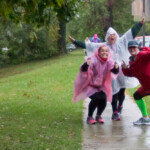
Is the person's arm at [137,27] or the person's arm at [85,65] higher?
the person's arm at [137,27]

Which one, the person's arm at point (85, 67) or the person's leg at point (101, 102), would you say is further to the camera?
the person's leg at point (101, 102)

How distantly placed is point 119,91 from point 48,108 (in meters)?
2.05

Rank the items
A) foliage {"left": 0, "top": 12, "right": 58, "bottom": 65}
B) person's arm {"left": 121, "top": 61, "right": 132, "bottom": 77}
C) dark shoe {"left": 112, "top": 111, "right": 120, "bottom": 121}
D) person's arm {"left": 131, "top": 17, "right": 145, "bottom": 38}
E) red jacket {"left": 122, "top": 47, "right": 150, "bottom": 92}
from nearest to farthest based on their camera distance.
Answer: red jacket {"left": 122, "top": 47, "right": 150, "bottom": 92} → person's arm {"left": 121, "top": 61, "right": 132, "bottom": 77} → person's arm {"left": 131, "top": 17, "right": 145, "bottom": 38} → dark shoe {"left": 112, "top": 111, "right": 120, "bottom": 121} → foliage {"left": 0, "top": 12, "right": 58, "bottom": 65}

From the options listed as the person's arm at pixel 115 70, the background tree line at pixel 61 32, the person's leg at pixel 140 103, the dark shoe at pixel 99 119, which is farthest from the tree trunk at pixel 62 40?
the person's leg at pixel 140 103

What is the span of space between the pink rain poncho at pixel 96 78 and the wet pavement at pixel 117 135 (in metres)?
0.61

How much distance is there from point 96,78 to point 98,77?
0.05m

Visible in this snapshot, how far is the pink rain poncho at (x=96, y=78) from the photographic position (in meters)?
7.55

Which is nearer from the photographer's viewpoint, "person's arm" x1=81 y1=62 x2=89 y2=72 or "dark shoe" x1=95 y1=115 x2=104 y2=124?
"person's arm" x1=81 y1=62 x2=89 y2=72

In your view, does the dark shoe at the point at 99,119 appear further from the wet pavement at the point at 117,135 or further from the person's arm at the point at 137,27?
the person's arm at the point at 137,27

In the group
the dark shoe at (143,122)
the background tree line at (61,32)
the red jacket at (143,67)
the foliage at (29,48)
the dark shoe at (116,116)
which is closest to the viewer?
the red jacket at (143,67)

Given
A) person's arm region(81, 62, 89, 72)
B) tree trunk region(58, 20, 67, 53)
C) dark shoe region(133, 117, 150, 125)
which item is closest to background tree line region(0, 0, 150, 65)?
tree trunk region(58, 20, 67, 53)

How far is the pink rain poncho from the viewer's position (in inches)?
297

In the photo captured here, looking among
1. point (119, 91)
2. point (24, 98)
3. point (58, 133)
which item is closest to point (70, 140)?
point (58, 133)

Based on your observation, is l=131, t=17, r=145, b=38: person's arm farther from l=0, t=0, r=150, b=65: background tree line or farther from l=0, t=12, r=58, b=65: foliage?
l=0, t=12, r=58, b=65: foliage
